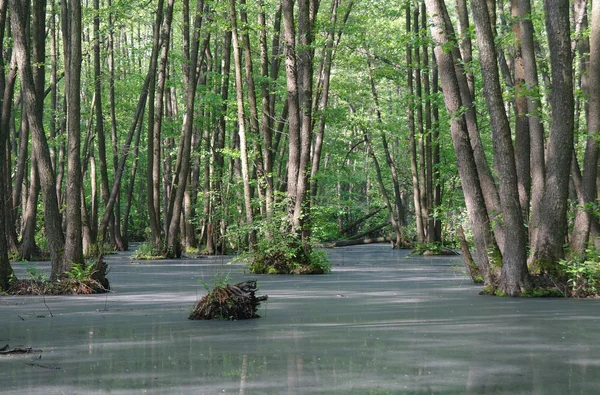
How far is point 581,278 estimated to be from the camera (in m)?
13.1

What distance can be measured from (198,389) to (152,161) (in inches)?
959

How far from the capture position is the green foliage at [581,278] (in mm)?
12930

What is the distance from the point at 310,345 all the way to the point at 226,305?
2624 millimetres

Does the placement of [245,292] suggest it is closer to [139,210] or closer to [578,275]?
[578,275]

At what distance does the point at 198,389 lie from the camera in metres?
5.77

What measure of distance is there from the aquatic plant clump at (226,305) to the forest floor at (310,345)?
0.89 feet

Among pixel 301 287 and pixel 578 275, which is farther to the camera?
pixel 301 287

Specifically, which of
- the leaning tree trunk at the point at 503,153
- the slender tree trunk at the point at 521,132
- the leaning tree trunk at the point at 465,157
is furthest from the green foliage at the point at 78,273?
the slender tree trunk at the point at 521,132

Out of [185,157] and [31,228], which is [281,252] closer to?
[185,157]

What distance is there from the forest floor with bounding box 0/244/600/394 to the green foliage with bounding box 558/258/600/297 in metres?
0.42

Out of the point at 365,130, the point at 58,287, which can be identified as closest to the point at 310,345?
the point at 58,287

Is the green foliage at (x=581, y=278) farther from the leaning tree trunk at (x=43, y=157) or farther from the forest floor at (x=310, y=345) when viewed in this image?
the leaning tree trunk at (x=43, y=157)

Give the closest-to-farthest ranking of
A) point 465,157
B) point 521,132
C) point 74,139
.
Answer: point 465,157 → point 74,139 → point 521,132

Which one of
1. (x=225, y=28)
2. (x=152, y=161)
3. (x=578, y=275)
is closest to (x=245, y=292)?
(x=578, y=275)
